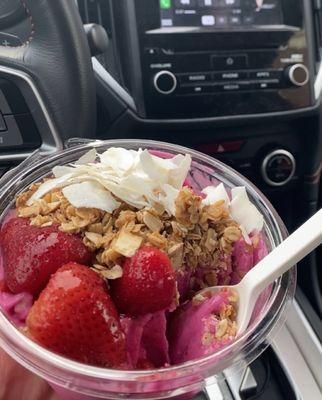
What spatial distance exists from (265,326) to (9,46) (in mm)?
595

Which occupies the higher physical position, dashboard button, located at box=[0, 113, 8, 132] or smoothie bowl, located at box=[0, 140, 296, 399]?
dashboard button, located at box=[0, 113, 8, 132]

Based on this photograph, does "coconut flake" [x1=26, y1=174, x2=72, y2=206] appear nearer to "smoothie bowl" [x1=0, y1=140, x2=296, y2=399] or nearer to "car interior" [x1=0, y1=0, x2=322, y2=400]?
"smoothie bowl" [x1=0, y1=140, x2=296, y2=399]

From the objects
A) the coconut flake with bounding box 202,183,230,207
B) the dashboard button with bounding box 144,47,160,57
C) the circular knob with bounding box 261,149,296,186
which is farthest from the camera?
the circular knob with bounding box 261,149,296,186

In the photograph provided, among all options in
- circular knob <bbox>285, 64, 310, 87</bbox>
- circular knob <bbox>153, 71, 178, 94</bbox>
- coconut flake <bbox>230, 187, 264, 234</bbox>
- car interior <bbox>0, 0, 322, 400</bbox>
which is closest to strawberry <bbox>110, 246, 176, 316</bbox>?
coconut flake <bbox>230, 187, 264, 234</bbox>

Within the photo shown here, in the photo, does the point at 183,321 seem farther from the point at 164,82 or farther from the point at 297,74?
the point at 297,74

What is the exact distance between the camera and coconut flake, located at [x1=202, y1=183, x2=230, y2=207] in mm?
750

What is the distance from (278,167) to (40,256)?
0.72 metres

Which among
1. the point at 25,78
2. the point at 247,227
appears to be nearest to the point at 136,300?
the point at 247,227

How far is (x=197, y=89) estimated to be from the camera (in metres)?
1.24

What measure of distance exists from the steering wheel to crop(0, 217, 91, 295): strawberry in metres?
0.42

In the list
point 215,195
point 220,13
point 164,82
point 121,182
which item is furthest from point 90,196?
point 220,13

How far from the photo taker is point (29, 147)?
112cm

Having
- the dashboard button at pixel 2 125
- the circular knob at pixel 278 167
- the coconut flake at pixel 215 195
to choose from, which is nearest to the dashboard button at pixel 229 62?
the circular knob at pixel 278 167

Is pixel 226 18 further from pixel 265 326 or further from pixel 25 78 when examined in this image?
pixel 265 326
